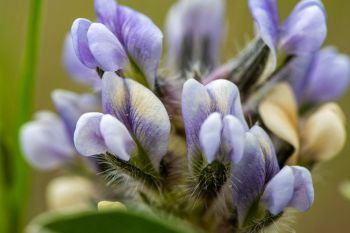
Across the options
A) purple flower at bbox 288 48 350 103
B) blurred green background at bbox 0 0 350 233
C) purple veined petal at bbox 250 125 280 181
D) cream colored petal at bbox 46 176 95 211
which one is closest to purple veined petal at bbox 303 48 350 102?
purple flower at bbox 288 48 350 103

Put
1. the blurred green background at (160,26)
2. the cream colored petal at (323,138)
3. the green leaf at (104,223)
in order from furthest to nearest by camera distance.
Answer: the blurred green background at (160,26) → the cream colored petal at (323,138) → the green leaf at (104,223)

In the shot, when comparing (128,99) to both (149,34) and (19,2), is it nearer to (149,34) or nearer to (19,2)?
(149,34)

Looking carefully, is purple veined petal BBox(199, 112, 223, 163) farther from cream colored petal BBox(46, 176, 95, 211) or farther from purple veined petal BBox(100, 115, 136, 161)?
cream colored petal BBox(46, 176, 95, 211)

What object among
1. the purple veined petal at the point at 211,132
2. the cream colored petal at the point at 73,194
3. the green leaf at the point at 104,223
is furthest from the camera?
the cream colored petal at the point at 73,194

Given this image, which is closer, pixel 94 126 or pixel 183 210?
pixel 94 126

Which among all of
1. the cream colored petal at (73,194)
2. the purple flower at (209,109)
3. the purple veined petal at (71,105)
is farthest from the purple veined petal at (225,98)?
the cream colored petal at (73,194)

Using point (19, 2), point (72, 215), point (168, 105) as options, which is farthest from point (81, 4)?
point (72, 215)

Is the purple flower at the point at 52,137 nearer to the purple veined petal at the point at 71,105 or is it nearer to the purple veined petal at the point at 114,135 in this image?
the purple veined petal at the point at 71,105
